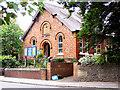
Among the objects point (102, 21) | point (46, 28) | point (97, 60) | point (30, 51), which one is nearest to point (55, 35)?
point (46, 28)

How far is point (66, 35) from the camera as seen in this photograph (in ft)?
72.6

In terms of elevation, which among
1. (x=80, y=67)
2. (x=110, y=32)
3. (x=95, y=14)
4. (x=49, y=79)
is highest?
(x=95, y=14)

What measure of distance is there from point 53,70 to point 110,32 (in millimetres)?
6290

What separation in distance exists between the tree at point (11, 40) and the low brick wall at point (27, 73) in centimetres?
894

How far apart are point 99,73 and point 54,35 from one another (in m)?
10.9

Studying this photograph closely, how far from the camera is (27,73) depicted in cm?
1711

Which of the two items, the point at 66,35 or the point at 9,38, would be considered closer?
the point at 66,35

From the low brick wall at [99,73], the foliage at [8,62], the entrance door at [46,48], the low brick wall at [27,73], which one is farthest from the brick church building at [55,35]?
the low brick wall at [99,73]

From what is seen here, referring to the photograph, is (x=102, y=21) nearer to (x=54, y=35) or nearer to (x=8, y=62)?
(x=54, y=35)

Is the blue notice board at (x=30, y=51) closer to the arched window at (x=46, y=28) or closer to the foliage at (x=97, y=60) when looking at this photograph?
the arched window at (x=46, y=28)

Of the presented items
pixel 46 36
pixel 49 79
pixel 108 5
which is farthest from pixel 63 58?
pixel 108 5

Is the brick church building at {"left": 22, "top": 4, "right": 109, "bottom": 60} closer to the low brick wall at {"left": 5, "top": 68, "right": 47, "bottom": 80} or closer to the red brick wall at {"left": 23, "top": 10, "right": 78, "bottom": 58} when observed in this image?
the red brick wall at {"left": 23, "top": 10, "right": 78, "bottom": 58}

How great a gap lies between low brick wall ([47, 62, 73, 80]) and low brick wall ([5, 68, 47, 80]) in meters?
0.45

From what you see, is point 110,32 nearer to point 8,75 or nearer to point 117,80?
point 117,80
